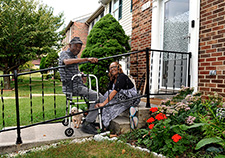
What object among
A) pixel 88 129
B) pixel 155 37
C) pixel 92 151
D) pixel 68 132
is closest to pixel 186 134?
pixel 92 151

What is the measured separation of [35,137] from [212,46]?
3.24 m

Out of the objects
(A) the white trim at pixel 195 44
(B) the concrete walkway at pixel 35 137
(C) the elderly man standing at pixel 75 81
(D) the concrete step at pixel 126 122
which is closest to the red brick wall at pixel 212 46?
(A) the white trim at pixel 195 44

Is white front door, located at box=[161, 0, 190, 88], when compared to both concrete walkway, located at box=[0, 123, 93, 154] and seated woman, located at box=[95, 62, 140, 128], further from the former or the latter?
concrete walkway, located at box=[0, 123, 93, 154]

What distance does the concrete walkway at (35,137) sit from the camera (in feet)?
8.10

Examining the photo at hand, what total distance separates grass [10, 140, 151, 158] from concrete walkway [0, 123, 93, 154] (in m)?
0.20

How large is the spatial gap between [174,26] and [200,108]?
2.42m

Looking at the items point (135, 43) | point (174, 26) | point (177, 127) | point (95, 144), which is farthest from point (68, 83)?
point (135, 43)

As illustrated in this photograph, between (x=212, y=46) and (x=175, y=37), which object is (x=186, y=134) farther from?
(x=175, y=37)

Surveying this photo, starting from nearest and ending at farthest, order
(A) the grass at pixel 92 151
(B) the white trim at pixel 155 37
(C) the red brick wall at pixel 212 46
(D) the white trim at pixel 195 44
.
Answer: (A) the grass at pixel 92 151, (C) the red brick wall at pixel 212 46, (D) the white trim at pixel 195 44, (B) the white trim at pixel 155 37

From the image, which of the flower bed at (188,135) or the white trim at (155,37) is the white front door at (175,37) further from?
the flower bed at (188,135)

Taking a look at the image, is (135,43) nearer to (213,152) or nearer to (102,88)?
(102,88)

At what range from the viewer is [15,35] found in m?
10.7

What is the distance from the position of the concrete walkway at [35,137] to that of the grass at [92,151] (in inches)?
7.9

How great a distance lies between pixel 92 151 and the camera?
2.41m
